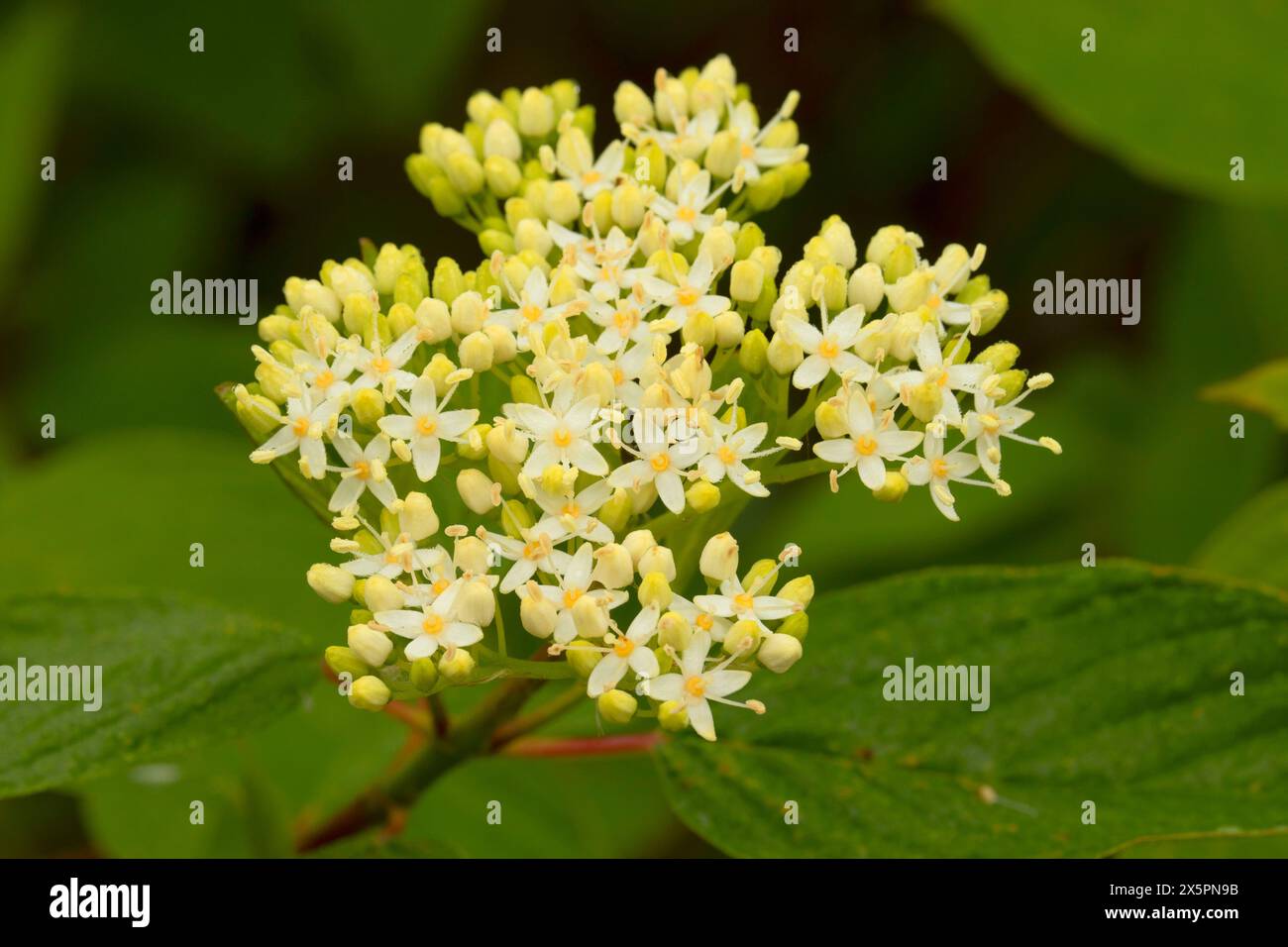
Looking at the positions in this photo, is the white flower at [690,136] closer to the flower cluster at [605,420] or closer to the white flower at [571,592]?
the flower cluster at [605,420]

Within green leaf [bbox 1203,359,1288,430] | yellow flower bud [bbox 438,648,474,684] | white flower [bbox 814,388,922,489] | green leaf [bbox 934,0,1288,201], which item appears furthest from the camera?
green leaf [bbox 934,0,1288,201]

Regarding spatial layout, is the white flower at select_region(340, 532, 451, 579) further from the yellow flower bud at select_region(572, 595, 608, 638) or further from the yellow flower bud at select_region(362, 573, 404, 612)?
the yellow flower bud at select_region(572, 595, 608, 638)

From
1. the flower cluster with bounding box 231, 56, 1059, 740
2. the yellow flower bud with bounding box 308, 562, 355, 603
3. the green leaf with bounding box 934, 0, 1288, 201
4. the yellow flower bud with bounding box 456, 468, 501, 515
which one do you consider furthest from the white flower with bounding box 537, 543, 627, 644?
the green leaf with bounding box 934, 0, 1288, 201

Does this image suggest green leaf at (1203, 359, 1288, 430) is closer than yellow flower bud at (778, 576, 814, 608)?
No

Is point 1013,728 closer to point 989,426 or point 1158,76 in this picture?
point 989,426

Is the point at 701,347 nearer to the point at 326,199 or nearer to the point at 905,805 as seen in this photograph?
the point at 905,805

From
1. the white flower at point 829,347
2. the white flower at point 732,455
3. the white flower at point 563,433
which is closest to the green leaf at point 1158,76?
the white flower at point 829,347

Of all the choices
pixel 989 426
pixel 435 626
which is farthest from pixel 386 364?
pixel 989 426
